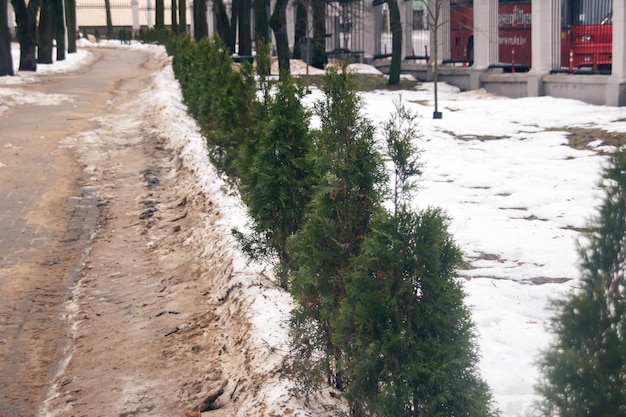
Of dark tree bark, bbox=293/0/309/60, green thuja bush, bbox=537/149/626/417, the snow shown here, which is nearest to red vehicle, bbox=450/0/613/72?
the snow

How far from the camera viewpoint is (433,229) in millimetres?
4137

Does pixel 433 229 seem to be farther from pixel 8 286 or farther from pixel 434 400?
pixel 8 286

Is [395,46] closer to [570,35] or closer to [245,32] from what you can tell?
[570,35]

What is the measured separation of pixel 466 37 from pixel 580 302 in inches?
1129

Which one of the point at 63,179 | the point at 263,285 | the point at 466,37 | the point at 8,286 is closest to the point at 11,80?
the point at 466,37

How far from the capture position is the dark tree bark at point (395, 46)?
30.3m

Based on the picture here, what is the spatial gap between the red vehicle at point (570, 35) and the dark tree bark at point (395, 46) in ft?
6.61

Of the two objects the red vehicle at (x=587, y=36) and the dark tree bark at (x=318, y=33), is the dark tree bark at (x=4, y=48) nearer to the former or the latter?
the dark tree bark at (x=318, y=33)

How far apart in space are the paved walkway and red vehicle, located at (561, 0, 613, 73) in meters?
12.5

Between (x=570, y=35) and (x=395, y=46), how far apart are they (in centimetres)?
764

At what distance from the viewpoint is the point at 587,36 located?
76.9 ft

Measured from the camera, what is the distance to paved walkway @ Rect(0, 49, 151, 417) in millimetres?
6930

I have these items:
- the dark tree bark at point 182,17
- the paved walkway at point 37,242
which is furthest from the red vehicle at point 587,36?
the dark tree bark at point 182,17

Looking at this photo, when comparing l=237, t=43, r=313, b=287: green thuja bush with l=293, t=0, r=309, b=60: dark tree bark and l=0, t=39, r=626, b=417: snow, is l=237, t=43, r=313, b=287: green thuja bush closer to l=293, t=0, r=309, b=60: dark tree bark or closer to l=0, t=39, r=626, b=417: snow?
l=0, t=39, r=626, b=417: snow
